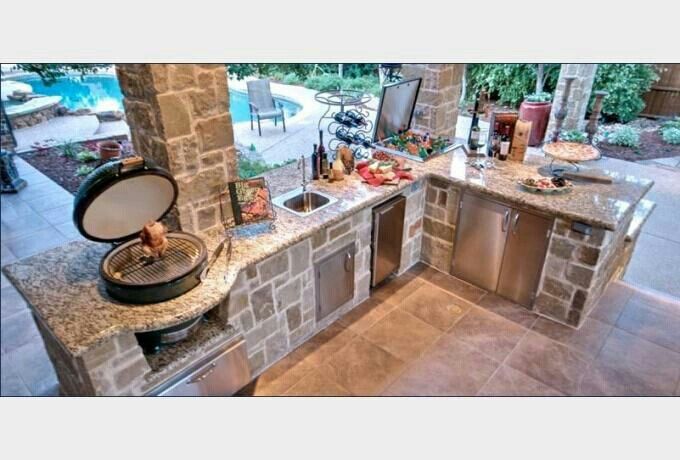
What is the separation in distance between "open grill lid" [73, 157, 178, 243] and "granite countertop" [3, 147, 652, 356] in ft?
0.93

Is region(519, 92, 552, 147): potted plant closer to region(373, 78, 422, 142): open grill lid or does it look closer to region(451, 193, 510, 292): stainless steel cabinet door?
region(373, 78, 422, 142): open grill lid

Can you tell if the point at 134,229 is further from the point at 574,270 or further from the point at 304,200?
the point at 574,270

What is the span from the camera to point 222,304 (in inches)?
94.1

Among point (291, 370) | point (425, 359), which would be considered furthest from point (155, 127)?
point (425, 359)

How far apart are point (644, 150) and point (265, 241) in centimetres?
683

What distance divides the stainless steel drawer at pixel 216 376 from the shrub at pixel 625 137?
7.02 metres

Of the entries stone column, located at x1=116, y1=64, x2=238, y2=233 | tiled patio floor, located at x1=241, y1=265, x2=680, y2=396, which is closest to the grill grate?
stone column, located at x1=116, y1=64, x2=238, y2=233

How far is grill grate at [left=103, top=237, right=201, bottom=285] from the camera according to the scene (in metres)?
1.99

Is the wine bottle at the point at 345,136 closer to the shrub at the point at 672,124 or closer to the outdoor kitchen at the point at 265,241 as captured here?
the outdoor kitchen at the point at 265,241

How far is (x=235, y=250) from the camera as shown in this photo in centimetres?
235

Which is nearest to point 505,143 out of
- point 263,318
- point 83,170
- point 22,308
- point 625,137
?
point 263,318

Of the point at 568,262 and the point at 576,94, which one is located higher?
the point at 576,94
